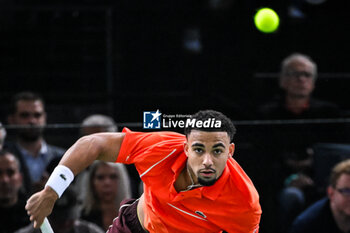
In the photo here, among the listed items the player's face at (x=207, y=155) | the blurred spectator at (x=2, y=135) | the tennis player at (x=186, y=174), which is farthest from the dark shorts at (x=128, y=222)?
the blurred spectator at (x=2, y=135)

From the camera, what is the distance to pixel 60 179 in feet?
10.3

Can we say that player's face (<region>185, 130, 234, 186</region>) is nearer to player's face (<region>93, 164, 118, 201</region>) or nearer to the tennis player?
the tennis player

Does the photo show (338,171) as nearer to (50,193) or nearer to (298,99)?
(298,99)

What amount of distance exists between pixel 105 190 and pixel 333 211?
143 cm

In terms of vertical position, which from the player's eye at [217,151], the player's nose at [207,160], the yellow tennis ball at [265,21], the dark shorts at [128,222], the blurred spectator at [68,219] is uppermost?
the yellow tennis ball at [265,21]

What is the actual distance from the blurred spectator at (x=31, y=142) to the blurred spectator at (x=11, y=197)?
0.05 metres

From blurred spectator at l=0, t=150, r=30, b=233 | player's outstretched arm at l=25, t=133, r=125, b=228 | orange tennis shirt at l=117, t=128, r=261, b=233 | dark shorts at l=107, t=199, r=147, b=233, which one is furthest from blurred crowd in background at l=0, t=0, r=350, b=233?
player's outstretched arm at l=25, t=133, r=125, b=228

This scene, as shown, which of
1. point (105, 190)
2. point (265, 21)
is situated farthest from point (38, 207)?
point (265, 21)

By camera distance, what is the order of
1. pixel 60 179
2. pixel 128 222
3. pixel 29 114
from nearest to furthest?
pixel 60 179
pixel 128 222
pixel 29 114

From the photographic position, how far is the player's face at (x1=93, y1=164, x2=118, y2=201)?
4.46 meters

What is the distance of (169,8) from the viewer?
17.5ft

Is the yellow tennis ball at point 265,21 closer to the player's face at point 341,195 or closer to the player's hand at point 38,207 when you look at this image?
the player's face at point 341,195

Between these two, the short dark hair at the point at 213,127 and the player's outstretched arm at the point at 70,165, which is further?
the short dark hair at the point at 213,127

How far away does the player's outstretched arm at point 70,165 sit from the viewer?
3025 millimetres
